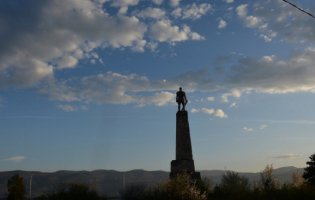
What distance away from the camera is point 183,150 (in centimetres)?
2064

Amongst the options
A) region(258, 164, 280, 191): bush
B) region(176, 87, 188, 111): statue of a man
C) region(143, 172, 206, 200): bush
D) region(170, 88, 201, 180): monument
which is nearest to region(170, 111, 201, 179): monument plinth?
region(170, 88, 201, 180): monument

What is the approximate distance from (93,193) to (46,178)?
129555 millimetres

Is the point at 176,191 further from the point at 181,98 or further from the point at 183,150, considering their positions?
the point at 181,98

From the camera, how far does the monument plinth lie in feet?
65.9


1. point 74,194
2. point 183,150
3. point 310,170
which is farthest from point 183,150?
point 310,170

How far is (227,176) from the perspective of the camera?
24.0 metres

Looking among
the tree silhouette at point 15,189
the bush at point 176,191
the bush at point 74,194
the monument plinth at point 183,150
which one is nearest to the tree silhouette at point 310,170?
the monument plinth at point 183,150

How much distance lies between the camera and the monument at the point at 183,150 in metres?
20.1

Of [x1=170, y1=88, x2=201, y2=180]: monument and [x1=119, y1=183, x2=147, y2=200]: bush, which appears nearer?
[x1=119, y1=183, x2=147, y2=200]: bush

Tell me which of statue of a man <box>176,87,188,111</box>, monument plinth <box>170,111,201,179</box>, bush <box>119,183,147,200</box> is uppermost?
statue of a man <box>176,87,188,111</box>

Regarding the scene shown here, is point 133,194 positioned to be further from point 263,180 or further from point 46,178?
point 46,178

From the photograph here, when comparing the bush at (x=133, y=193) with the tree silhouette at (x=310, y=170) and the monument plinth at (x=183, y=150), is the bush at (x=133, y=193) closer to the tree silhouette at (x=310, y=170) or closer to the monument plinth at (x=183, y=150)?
the monument plinth at (x=183, y=150)

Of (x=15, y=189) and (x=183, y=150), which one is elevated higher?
(x=183, y=150)

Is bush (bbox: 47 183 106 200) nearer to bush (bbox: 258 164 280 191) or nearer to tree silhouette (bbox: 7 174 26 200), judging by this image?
tree silhouette (bbox: 7 174 26 200)
